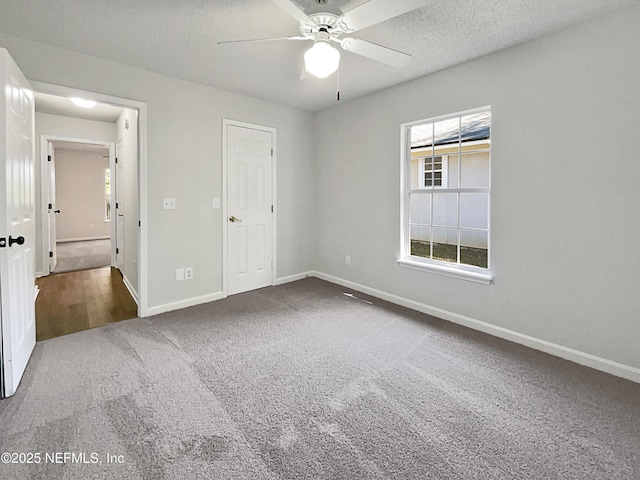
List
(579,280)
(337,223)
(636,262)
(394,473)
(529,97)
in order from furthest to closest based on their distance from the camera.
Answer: (337,223) < (529,97) < (579,280) < (636,262) < (394,473)

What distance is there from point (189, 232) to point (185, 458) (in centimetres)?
259

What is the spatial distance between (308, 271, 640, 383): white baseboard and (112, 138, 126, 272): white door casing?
3.96 meters

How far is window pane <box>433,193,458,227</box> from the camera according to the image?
3.57 metres

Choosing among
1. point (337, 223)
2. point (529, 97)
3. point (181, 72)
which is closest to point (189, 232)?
point (181, 72)

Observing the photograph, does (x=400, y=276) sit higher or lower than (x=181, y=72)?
lower

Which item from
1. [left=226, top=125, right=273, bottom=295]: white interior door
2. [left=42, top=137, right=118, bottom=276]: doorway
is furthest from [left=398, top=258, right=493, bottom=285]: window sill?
[left=42, top=137, right=118, bottom=276]: doorway

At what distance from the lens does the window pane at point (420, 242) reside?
3.82m

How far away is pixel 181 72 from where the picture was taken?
3342 mm

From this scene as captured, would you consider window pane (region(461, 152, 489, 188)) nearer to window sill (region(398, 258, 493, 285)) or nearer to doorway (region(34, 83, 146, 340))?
window sill (region(398, 258, 493, 285))

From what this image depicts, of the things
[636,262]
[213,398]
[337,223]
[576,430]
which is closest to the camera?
[576,430]

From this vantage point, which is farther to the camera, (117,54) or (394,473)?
(117,54)

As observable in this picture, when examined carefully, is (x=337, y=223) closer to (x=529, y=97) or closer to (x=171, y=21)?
(x=529, y=97)

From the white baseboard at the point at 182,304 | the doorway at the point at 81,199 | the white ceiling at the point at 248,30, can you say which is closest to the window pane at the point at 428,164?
the white ceiling at the point at 248,30

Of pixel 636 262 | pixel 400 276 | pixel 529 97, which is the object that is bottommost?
pixel 400 276
